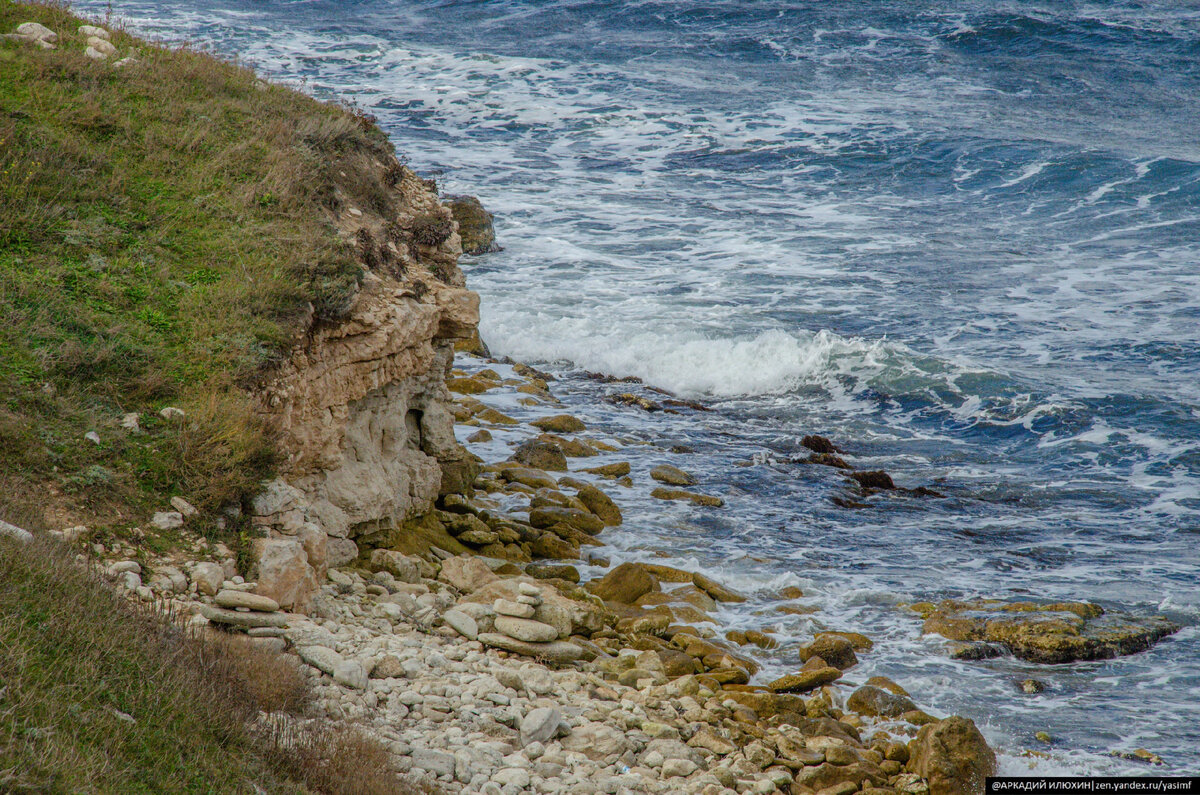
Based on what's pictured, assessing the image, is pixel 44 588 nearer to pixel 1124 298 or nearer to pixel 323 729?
pixel 323 729

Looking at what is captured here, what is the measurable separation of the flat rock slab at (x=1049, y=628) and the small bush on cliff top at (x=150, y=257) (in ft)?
22.1

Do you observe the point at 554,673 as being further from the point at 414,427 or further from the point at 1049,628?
the point at 1049,628

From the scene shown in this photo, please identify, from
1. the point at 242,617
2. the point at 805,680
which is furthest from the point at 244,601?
the point at 805,680

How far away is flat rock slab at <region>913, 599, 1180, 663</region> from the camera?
855cm

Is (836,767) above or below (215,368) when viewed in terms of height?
below

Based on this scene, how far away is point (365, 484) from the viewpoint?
8273 mm

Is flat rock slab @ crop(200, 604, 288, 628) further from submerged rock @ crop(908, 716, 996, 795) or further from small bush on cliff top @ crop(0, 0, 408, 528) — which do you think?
submerged rock @ crop(908, 716, 996, 795)

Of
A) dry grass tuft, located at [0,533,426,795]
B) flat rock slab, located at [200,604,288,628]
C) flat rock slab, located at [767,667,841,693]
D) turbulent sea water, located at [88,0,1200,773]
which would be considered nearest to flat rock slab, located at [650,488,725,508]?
turbulent sea water, located at [88,0,1200,773]

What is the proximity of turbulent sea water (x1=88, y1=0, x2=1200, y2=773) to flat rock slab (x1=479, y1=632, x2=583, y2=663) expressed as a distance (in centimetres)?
242

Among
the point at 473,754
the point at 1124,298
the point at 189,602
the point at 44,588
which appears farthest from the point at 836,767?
the point at 1124,298

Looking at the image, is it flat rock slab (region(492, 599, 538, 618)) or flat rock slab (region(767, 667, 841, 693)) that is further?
flat rock slab (region(767, 667, 841, 693))

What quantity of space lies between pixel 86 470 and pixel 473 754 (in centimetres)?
306

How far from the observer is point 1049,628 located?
8.73 meters

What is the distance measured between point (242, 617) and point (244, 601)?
141 millimetres
